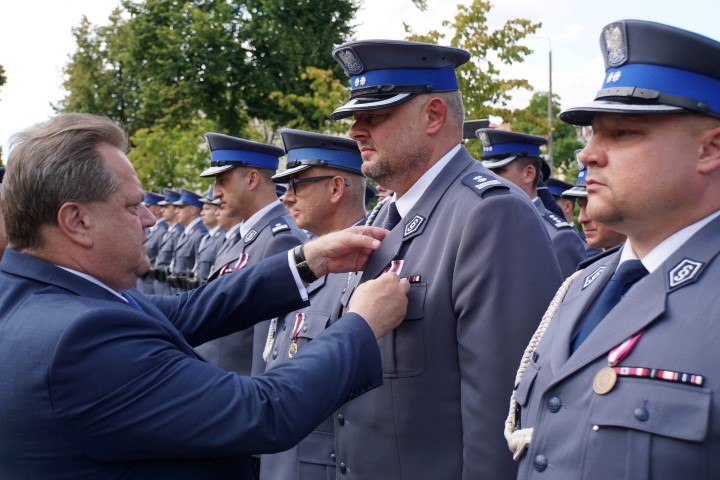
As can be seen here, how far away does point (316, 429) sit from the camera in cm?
396

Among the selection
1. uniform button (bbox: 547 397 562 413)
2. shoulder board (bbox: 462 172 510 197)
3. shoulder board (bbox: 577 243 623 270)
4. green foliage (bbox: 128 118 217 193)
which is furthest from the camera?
green foliage (bbox: 128 118 217 193)

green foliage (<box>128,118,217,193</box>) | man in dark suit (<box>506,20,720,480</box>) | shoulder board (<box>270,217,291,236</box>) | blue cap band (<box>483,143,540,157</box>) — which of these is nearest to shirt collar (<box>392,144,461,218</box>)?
man in dark suit (<box>506,20,720,480</box>)

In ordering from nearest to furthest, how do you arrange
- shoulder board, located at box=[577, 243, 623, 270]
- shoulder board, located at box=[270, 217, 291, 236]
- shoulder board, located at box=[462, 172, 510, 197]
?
shoulder board, located at box=[577, 243, 623, 270] < shoulder board, located at box=[462, 172, 510, 197] < shoulder board, located at box=[270, 217, 291, 236]

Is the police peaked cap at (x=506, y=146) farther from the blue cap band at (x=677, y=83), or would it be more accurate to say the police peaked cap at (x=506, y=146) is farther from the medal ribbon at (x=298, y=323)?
the blue cap band at (x=677, y=83)

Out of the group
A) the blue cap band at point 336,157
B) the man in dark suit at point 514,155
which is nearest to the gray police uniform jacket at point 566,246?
the man in dark suit at point 514,155

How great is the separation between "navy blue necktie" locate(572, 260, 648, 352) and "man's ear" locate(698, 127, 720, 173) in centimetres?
33

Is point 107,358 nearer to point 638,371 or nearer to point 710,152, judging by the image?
point 638,371

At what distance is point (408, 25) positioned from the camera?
14414 millimetres

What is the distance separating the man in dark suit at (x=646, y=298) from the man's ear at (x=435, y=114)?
0.93 meters

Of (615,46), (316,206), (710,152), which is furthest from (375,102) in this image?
(316,206)

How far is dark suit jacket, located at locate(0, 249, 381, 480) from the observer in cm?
227

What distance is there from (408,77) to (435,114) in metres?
0.19

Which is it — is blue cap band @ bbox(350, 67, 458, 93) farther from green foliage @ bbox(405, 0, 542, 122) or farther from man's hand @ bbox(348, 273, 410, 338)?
green foliage @ bbox(405, 0, 542, 122)

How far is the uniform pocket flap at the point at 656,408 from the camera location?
1.86m
